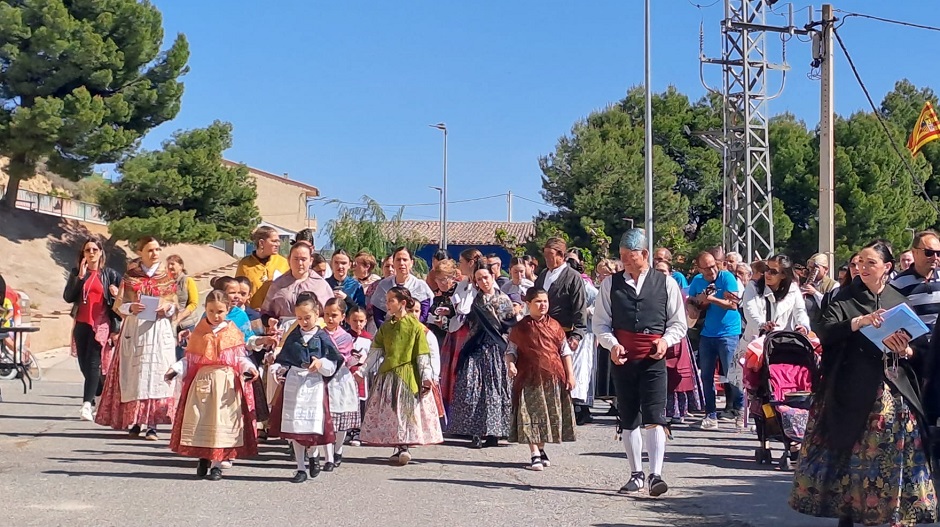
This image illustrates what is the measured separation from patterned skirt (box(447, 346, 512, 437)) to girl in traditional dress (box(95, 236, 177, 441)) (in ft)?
9.03

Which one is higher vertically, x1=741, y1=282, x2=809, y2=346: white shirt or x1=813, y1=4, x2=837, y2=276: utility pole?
x1=813, y1=4, x2=837, y2=276: utility pole

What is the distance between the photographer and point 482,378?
33.4ft

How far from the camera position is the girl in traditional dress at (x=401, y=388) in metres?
8.95

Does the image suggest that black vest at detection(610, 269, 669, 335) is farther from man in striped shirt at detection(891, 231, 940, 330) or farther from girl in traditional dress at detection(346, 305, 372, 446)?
girl in traditional dress at detection(346, 305, 372, 446)

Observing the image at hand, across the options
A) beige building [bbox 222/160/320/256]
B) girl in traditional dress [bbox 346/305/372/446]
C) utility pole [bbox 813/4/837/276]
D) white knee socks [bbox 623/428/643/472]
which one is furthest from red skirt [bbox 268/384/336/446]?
beige building [bbox 222/160/320/256]

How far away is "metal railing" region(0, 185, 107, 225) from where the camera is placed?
4166cm

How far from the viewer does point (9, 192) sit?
38000 millimetres

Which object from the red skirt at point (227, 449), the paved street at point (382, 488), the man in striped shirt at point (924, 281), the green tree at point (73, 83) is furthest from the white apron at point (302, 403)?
the green tree at point (73, 83)

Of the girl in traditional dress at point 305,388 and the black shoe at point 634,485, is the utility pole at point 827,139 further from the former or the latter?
the girl in traditional dress at point 305,388

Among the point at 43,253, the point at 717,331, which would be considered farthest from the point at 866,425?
the point at 43,253

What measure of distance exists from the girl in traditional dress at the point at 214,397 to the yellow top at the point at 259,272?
55.0 inches

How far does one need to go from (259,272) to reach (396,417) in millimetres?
2226

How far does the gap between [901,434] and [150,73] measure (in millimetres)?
35012

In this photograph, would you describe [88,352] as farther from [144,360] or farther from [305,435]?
[305,435]
